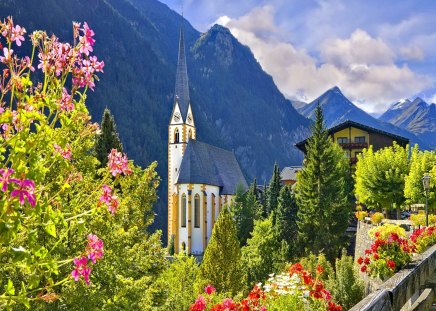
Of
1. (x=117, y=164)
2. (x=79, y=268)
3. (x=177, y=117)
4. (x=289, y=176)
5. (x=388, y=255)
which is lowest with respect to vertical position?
(x=388, y=255)

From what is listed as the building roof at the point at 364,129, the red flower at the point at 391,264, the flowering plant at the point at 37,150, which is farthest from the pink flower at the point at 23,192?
the building roof at the point at 364,129

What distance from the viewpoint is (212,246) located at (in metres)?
30.4

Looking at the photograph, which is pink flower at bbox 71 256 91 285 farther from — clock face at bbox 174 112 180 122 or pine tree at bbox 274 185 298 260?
clock face at bbox 174 112 180 122

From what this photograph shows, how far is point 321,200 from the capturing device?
39469mm

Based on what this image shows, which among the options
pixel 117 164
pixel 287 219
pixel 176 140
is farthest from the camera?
pixel 176 140

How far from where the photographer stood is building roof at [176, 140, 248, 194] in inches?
2517

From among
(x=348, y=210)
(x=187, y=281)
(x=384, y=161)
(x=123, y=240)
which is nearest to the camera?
(x=123, y=240)

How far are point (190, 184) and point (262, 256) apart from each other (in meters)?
24.9

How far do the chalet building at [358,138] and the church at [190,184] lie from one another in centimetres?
1525

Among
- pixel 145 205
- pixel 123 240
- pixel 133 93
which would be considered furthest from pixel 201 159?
pixel 133 93

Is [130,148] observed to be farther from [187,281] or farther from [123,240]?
[123,240]

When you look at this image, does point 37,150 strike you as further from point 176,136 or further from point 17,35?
point 176,136

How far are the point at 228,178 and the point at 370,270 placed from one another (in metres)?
63.0

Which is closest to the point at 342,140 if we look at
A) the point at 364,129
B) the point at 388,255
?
the point at 364,129
